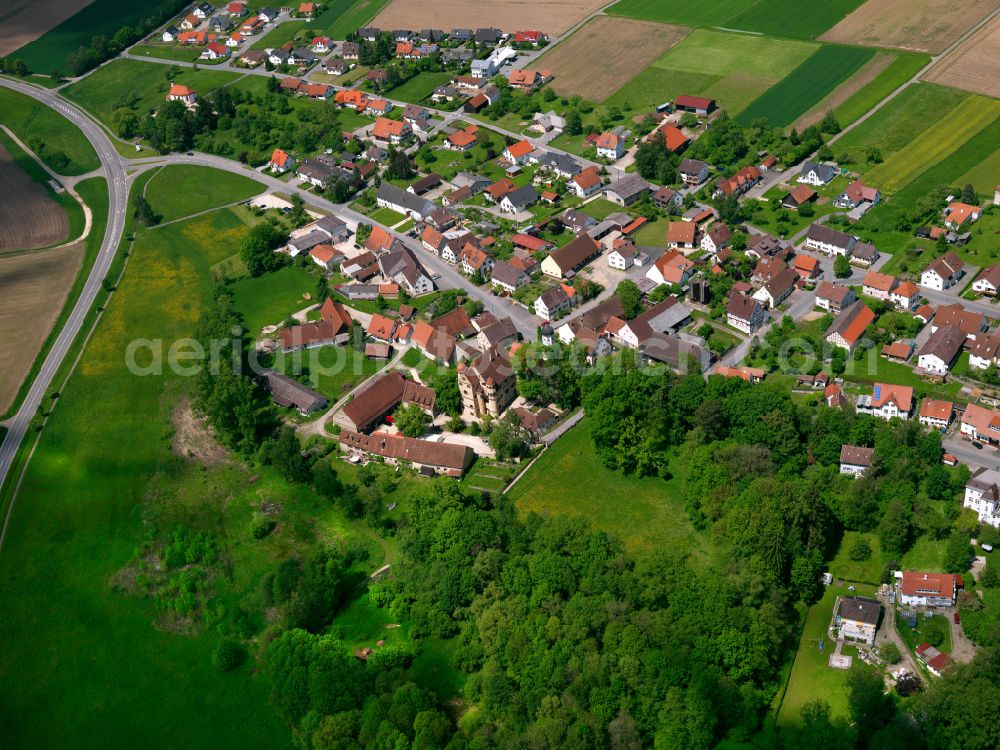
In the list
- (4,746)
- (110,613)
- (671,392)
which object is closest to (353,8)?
(671,392)

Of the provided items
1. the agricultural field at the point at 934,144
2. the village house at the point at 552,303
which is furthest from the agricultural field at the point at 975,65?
the village house at the point at 552,303

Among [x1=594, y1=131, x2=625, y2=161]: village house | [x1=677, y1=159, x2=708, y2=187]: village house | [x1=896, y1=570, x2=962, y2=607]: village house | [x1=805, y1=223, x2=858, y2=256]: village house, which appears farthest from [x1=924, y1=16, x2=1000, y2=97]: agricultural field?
[x1=896, y1=570, x2=962, y2=607]: village house

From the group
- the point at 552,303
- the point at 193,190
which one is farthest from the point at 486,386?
the point at 193,190

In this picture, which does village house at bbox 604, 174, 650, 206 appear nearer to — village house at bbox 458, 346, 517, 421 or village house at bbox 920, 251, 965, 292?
village house at bbox 920, 251, 965, 292

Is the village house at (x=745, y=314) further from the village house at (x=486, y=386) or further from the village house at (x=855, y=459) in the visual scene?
the village house at (x=486, y=386)

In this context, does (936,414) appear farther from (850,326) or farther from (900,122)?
(900,122)

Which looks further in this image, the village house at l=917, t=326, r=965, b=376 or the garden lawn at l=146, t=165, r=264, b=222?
the garden lawn at l=146, t=165, r=264, b=222

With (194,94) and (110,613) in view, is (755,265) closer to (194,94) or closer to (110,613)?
(110,613)
